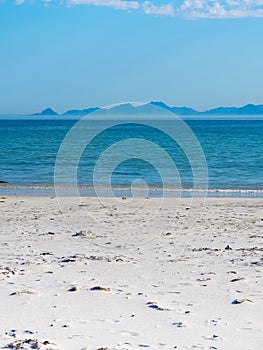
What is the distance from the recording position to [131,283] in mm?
9141

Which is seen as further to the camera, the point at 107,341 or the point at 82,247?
the point at 82,247

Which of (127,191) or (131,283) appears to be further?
(127,191)

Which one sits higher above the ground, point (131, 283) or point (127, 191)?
point (131, 283)

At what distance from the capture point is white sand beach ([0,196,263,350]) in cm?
679

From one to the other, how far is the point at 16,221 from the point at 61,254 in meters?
4.90

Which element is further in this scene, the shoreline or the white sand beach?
the shoreline

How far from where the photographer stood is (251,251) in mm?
11531

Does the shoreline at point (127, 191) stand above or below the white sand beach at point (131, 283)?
below

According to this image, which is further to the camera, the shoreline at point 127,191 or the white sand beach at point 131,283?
the shoreline at point 127,191

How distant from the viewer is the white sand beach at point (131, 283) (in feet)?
22.3

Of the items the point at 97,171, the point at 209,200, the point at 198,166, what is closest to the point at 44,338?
the point at 209,200

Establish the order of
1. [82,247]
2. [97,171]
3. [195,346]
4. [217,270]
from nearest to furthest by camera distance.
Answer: [195,346]
[217,270]
[82,247]
[97,171]

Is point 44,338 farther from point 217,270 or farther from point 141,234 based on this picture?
point 141,234

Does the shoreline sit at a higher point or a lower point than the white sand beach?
lower
